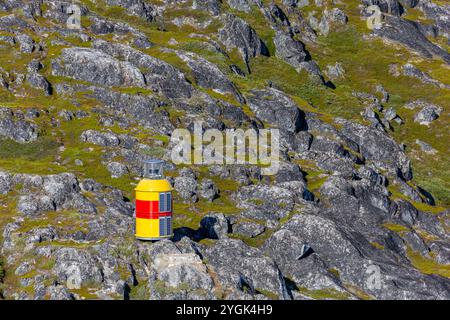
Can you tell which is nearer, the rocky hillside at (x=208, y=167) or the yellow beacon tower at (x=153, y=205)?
the yellow beacon tower at (x=153, y=205)

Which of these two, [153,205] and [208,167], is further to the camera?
[208,167]

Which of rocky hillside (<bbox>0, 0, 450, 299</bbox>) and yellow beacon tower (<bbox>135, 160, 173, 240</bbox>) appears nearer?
yellow beacon tower (<bbox>135, 160, 173, 240</bbox>)

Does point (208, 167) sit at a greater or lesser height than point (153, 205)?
greater
